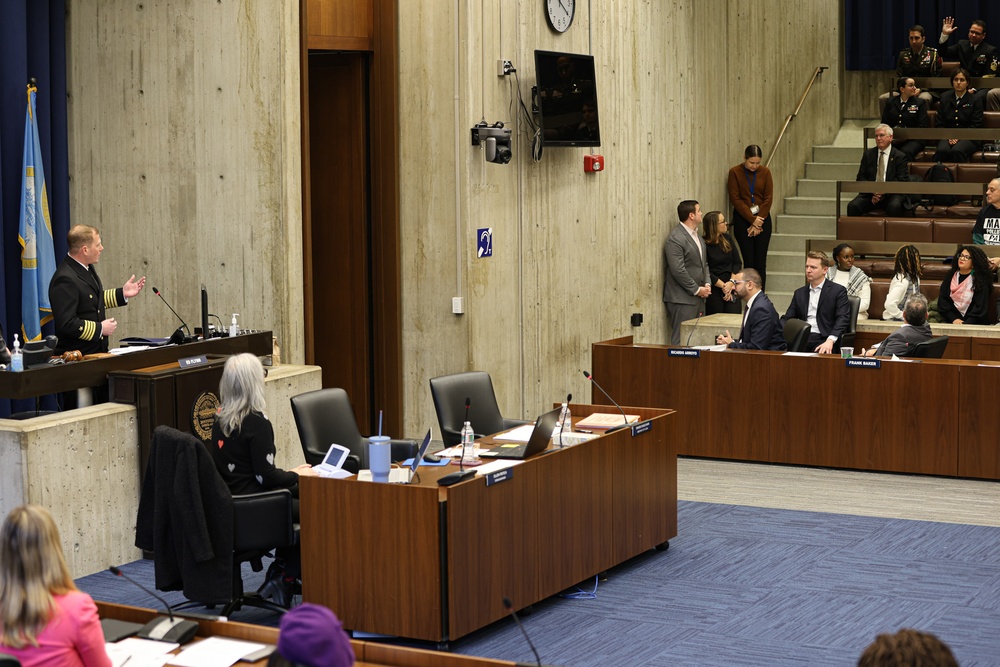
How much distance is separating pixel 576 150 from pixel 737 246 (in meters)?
2.89

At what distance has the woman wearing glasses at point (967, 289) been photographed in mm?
10281

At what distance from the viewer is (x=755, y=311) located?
31.2ft

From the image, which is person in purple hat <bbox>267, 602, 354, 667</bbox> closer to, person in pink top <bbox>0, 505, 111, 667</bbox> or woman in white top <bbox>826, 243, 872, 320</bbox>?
person in pink top <bbox>0, 505, 111, 667</bbox>

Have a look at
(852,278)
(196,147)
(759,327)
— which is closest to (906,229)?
(852,278)

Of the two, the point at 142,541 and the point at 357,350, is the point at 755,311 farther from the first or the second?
the point at 142,541

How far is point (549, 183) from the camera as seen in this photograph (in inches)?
421

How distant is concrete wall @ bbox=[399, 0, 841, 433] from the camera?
981cm

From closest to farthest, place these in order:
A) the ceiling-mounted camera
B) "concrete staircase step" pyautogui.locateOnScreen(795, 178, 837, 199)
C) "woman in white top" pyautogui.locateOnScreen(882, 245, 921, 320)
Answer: the ceiling-mounted camera → "woman in white top" pyautogui.locateOnScreen(882, 245, 921, 320) → "concrete staircase step" pyautogui.locateOnScreen(795, 178, 837, 199)

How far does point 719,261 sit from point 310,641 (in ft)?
32.4

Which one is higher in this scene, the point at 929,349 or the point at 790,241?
the point at 790,241

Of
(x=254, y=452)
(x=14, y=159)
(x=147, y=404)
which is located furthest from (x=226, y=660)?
(x=14, y=159)

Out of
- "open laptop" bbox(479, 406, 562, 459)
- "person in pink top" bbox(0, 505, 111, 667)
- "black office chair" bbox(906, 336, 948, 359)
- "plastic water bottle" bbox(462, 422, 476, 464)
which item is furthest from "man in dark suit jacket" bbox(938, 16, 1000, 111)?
"person in pink top" bbox(0, 505, 111, 667)

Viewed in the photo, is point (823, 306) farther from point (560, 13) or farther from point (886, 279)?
point (560, 13)

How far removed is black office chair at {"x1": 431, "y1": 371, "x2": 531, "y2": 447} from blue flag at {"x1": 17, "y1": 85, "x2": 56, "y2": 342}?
8.71 ft
